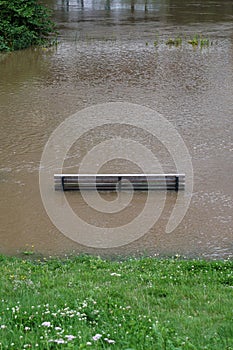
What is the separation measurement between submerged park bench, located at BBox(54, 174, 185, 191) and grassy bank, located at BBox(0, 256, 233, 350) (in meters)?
4.17

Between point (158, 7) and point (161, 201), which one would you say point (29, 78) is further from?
point (158, 7)

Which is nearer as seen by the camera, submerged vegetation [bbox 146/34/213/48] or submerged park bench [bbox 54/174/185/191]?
submerged park bench [bbox 54/174/185/191]

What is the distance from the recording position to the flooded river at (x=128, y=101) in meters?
12.6

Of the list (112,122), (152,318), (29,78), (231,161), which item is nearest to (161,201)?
(231,161)

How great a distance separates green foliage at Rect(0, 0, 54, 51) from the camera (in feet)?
106

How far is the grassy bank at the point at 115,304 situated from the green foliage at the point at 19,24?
23669mm

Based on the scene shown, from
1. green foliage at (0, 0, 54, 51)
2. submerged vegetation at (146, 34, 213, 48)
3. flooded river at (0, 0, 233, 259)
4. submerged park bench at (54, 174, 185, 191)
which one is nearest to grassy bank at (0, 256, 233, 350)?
flooded river at (0, 0, 233, 259)

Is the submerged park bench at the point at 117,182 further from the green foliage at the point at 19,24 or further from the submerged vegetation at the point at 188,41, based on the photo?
the submerged vegetation at the point at 188,41

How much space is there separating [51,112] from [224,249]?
1109 cm

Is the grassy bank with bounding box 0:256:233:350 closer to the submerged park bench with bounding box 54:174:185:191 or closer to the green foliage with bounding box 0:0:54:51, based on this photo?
the submerged park bench with bounding box 54:174:185:191

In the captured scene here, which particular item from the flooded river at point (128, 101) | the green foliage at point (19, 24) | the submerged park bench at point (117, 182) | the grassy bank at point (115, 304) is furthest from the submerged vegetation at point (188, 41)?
the grassy bank at point (115, 304)

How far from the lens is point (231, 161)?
16.6m

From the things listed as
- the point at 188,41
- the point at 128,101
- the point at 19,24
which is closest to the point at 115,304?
the point at 128,101

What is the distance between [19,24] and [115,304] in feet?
93.7
